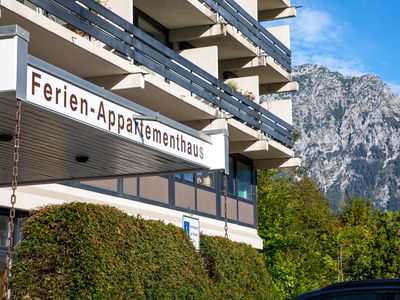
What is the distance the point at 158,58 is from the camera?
83.1 feet

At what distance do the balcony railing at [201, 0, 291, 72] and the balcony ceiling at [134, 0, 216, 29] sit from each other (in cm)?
40

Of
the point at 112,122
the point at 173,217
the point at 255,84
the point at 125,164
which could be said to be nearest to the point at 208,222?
the point at 173,217

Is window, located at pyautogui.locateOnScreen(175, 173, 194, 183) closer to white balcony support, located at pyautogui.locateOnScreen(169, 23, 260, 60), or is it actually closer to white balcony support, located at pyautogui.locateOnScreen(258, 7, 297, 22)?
white balcony support, located at pyautogui.locateOnScreen(169, 23, 260, 60)

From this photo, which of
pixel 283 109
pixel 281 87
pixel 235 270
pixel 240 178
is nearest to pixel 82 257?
pixel 235 270

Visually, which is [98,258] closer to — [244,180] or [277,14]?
[244,180]

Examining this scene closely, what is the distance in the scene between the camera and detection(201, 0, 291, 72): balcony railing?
3027cm

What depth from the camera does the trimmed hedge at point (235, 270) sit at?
2331cm

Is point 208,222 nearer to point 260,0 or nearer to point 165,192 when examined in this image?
point 165,192

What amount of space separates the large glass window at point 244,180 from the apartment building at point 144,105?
4cm

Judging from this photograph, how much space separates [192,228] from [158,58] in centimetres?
640

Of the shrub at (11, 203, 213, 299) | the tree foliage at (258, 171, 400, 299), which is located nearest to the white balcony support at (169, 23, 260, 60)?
the tree foliage at (258, 171, 400, 299)

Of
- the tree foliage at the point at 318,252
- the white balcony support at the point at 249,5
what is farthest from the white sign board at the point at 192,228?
the white balcony support at the point at 249,5

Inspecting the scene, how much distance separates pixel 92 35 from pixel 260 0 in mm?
17861

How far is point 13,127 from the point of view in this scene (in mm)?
13422
